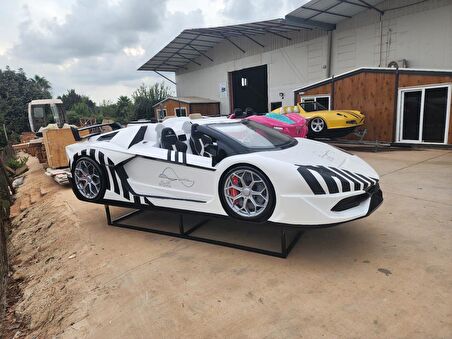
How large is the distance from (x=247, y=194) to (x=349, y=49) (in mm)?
13521

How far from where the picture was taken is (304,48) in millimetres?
16266

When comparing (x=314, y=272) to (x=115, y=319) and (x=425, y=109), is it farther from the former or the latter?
(x=425, y=109)

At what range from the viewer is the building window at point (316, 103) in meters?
11.6

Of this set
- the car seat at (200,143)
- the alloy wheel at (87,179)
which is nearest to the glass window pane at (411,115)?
the car seat at (200,143)

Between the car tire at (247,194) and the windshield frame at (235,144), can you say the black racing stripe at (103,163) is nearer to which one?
the windshield frame at (235,144)

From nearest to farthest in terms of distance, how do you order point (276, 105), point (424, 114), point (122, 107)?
point (424, 114) < point (276, 105) < point (122, 107)

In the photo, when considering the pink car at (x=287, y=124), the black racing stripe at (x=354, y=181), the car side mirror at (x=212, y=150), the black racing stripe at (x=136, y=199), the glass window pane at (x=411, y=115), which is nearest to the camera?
the black racing stripe at (x=354, y=181)

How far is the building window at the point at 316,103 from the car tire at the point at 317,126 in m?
0.84

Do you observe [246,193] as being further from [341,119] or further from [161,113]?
[161,113]

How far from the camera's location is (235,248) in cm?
355

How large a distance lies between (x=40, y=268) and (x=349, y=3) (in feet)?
44.3

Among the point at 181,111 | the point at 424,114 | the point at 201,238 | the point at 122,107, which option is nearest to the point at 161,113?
the point at 181,111

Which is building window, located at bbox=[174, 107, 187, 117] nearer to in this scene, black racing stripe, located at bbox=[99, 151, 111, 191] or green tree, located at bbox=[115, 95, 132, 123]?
green tree, located at bbox=[115, 95, 132, 123]

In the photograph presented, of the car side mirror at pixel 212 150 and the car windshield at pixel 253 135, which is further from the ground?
the car windshield at pixel 253 135
